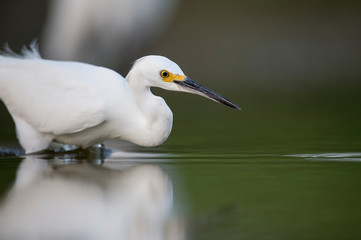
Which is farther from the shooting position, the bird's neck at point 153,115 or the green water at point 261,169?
the bird's neck at point 153,115

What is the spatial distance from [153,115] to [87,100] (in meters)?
0.37

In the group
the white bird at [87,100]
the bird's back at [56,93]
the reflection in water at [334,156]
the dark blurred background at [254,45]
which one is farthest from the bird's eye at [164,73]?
the dark blurred background at [254,45]

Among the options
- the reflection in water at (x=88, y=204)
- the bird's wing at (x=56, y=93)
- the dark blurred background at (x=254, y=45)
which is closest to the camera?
the reflection in water at (x=88, y=204)

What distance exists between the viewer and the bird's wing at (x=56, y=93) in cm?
421

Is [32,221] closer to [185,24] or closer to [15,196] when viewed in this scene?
[15,196]

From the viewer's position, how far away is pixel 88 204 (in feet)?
9.97

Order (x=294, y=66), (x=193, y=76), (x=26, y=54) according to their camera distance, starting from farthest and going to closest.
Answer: (x=294, y=66) < (x=193, y=76) < (x=26, y=54)

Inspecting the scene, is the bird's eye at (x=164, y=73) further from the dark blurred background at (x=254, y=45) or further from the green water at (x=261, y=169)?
the dark blurred background at (x=254, y=45)

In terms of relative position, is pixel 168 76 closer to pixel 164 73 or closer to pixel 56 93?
pixel 164 73

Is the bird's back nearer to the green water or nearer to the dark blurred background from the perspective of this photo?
the green water

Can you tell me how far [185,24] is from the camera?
38.3 ft

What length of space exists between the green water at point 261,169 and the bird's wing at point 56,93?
223 mm

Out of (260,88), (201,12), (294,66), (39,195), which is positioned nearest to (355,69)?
(294,66)

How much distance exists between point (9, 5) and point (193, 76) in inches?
127
